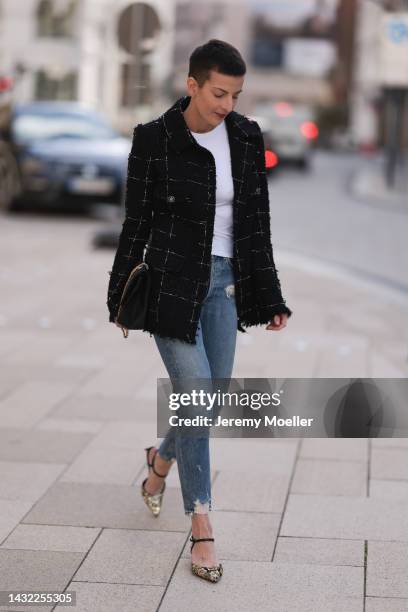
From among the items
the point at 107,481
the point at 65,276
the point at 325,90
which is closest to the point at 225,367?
the point at 107,481

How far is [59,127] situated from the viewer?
19.0 meters

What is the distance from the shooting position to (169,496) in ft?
16.3

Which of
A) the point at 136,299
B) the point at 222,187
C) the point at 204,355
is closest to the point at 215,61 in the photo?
the point at 222,187

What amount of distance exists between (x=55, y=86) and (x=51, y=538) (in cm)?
5124

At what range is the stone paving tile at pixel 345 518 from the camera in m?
4.46

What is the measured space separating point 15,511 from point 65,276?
7.08 metres

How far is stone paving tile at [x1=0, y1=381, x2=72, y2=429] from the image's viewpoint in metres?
6.16

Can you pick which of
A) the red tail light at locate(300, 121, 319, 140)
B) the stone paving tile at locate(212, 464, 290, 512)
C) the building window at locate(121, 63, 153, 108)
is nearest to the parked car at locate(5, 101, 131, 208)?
the building window at locate(121, 63, 153, 108)

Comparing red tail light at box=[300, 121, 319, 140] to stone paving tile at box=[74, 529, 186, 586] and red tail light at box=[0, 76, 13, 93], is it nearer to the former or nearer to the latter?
red tail light at box=[0, 76, 13, 93]

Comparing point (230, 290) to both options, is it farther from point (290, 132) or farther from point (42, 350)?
point (290, 132)

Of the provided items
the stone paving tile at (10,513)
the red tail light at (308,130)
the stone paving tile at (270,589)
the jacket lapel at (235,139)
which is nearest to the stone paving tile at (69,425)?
the stone paving tile at (10,513)

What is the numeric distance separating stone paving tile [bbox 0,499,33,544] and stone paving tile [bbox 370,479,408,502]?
53.4 inches

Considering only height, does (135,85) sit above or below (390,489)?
above

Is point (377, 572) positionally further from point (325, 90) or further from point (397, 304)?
point (325, 90)
